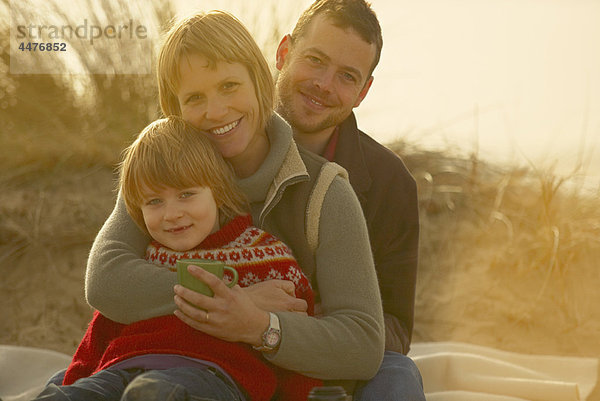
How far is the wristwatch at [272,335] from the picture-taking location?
7.12ft

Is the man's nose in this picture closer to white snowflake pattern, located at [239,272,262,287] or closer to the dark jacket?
the dark jacket

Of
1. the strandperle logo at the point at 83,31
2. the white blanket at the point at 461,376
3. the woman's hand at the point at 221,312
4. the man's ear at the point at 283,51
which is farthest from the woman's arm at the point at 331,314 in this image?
the strandperle logo at the point at 83,31

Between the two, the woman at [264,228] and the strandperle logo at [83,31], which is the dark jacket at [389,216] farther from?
the strandperle logo at [83,31]

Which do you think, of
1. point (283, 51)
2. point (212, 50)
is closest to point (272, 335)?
point (212, 50)

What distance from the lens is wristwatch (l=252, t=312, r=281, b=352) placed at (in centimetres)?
217

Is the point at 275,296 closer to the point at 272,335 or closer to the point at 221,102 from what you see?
the point at 272,335

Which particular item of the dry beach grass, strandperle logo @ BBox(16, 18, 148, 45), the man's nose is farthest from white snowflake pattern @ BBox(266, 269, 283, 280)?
strandperle logo @ BBox(16, 18, 148, 45)

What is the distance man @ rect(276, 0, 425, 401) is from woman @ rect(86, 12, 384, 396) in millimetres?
663

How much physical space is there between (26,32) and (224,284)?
4620 mm

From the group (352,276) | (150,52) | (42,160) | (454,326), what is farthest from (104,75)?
(352,276)

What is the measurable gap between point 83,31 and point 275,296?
14.5 feet

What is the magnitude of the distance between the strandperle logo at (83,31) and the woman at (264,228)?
144 inches

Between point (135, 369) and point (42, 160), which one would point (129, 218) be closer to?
point (135, 369)

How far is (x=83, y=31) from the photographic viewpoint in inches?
238
